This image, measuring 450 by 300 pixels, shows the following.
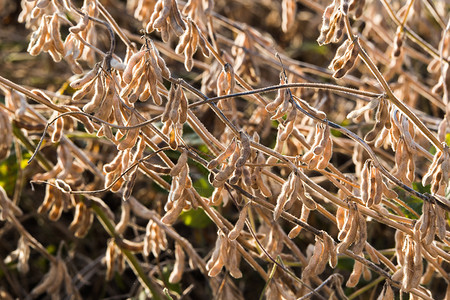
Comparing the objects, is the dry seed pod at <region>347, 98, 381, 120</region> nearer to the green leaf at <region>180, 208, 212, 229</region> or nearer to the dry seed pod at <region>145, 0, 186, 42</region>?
the dry seed pod at <region>145, 0, 186, 42</region>

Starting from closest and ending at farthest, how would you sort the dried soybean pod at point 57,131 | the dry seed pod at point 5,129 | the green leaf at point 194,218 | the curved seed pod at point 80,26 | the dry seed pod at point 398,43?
1. the curved seed pod at point 80,26
2. the dried soybean pod at point 57,131
3. the dry seed pod at point 5,129
4. the dry seed pod at point 398,43
5. the green leaf at point 194,218

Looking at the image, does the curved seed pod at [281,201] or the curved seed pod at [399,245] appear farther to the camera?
the curved seed pod at [399,245]

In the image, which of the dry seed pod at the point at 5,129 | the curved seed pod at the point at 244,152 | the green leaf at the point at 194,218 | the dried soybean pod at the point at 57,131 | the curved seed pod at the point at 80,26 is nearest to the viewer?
the curved seed pod at the point at 244,152

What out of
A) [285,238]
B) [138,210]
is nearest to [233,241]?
[285,238]

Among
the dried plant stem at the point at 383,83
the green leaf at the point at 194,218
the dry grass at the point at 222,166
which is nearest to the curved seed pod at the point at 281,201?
the dry grass at the point at 222,166

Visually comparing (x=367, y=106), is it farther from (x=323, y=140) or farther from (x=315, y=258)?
(x=315, y=258)

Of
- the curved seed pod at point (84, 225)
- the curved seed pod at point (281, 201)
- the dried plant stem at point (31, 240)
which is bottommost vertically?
the dried plant stem at point (31, 240)

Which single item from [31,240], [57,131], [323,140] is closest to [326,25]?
[323,140]

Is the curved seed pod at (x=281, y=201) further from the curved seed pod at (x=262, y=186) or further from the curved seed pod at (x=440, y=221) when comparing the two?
the curved seed pod at (x=440, y=221)

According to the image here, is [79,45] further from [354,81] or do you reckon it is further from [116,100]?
[354,81]

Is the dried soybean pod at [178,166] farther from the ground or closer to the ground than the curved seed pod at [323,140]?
closer to the ground
